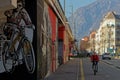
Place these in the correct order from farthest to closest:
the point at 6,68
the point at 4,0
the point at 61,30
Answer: the point at 61,30 → the point at 6,68 → the point at 4,0

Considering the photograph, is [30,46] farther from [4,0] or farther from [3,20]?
[4,0]

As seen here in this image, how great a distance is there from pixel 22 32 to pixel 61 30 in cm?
3862

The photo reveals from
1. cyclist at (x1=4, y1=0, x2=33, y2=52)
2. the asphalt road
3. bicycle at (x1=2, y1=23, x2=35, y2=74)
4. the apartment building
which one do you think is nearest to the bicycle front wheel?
bicycle at (x1=2, y1=23, x2=35, y2=74)

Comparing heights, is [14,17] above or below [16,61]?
above

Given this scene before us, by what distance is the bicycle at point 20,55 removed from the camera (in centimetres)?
1603

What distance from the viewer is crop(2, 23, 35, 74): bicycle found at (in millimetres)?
16031

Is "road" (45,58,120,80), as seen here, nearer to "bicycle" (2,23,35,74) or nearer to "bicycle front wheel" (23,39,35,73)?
"bicycle front wheel" (23,39,35,73)

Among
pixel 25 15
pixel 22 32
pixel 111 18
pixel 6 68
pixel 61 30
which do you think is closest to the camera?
pixel 6 68

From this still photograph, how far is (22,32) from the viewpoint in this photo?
17.5 metres

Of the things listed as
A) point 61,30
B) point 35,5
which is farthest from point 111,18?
point 35,5

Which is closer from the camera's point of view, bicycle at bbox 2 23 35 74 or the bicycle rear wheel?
the bicycle rear wheel

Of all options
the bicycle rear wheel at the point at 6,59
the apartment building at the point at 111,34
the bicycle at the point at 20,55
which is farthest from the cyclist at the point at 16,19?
the apartment building at the point at 111,34

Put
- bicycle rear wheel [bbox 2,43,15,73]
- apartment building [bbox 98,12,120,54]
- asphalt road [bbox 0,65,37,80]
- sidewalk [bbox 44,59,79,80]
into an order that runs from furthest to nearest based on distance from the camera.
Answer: apartment building [bbox 98,12,120,54] → sidewalk [bbox 44,59,79,80] → asphalt road [bbox 0,65,37,80] → bicycle rear wheel [bbox 2,43,15,73]

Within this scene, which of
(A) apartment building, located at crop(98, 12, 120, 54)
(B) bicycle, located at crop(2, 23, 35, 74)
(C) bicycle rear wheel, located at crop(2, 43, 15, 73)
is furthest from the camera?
(A) apartment building, located at crop(98, 12, 120, 54)
